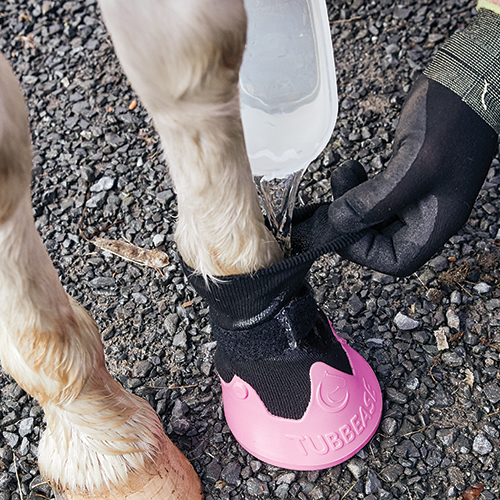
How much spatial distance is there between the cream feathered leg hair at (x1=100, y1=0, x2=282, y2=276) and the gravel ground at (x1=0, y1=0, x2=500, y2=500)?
53 centimetres

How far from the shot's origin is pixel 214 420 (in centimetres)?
131

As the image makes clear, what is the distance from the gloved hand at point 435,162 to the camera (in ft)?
3.17

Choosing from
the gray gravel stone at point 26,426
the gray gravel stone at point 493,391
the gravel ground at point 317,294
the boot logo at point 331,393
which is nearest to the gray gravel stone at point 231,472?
the gravel ground at point 317,294

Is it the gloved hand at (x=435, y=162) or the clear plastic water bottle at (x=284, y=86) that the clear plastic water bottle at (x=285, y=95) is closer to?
the clear plastic water bottle at (x=284, y=86)

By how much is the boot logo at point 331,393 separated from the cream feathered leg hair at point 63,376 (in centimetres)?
32

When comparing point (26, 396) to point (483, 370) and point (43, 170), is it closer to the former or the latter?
point (43, 170)

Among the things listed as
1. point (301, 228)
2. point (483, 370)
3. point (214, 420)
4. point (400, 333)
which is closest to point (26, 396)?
point (214, 420)

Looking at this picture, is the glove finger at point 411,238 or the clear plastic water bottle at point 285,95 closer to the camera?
the glove finger at point 411,238

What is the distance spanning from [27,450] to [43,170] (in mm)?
1010

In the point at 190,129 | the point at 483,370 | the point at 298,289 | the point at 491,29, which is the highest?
the point at 190,129

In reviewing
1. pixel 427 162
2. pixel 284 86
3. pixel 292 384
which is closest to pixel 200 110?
pixel 427 162

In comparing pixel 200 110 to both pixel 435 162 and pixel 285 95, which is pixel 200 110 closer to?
pixel 435 162

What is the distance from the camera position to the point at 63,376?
861 mm

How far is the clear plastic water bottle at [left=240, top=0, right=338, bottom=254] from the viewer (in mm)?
1226
